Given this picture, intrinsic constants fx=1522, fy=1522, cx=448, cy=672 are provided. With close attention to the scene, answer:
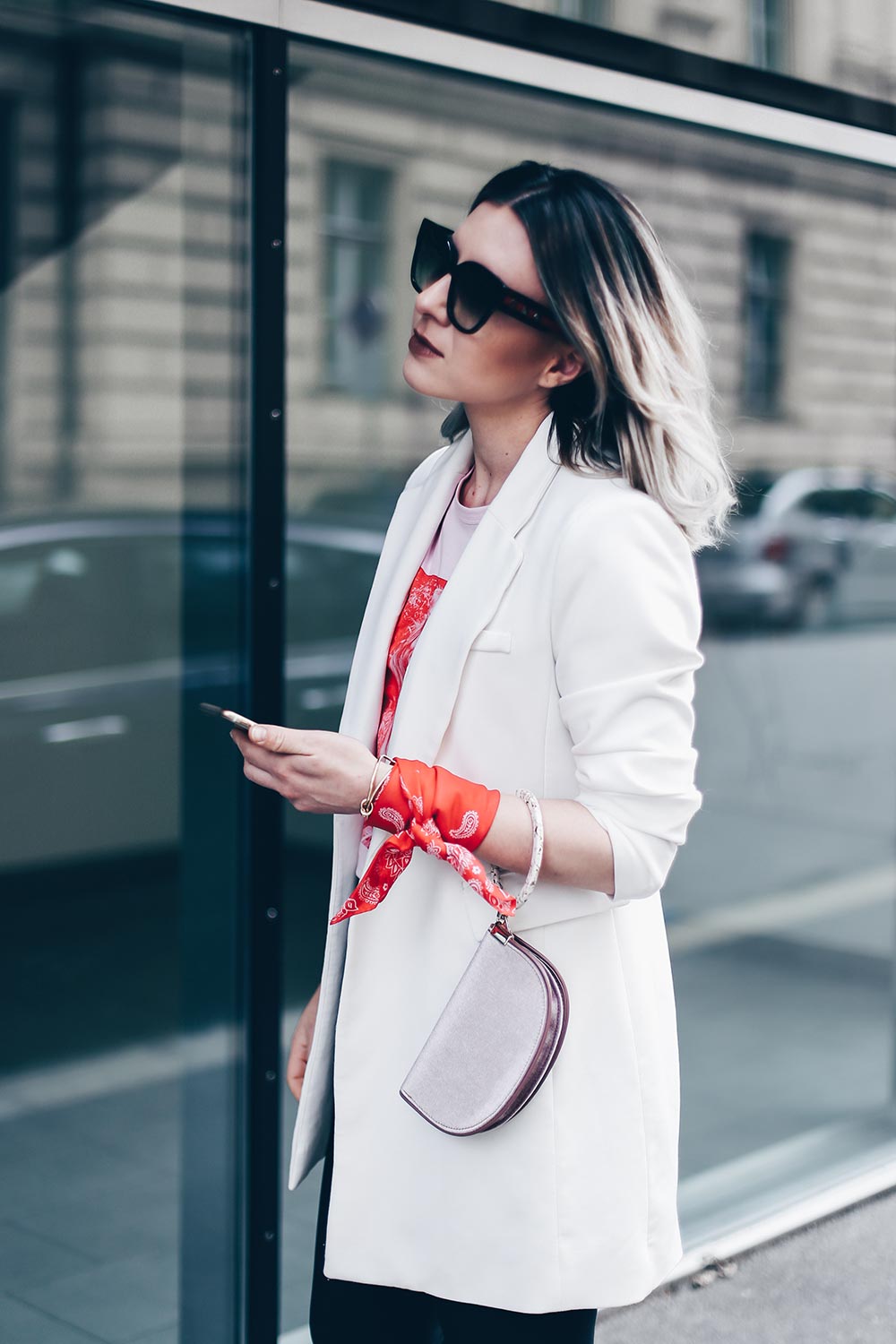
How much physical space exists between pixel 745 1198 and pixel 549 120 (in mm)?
2349

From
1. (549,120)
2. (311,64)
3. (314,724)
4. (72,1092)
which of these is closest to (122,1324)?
(72,1092)

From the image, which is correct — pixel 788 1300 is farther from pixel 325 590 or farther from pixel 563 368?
pixel 563 368

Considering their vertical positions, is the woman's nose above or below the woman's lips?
above

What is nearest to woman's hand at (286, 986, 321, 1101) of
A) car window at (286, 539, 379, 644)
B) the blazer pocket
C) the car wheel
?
the blazer pocket

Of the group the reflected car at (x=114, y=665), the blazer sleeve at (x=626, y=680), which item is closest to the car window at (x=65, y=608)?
the reflected car at (x=114, y=665)

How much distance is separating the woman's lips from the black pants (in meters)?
0.93

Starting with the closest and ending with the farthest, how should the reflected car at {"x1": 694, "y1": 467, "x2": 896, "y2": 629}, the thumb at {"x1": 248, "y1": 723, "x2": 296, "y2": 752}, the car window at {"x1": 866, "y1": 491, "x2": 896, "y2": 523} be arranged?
the thumb at {"x1": 248, "y1": 723, "x2": 296, "y2": 752} < the car window at {"x1": 866, "y1": 491, "x2": 896, "y2": 523} < the reflected car at {"x1": 694, "y1": 467, "x2": 896, "y2": 629}

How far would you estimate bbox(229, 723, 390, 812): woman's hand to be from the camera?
4.92 feet

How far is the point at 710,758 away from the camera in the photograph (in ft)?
20.7

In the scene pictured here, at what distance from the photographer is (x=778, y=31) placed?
300cm

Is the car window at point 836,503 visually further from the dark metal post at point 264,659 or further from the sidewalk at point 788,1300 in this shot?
the dark metal post at point 264,659

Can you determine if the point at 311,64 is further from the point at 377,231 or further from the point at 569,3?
the point at 377,231

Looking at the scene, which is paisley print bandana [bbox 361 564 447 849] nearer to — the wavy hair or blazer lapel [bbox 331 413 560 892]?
blazer lapel [bbox 331 413 560 892]

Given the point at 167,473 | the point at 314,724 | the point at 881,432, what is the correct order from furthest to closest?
the point at 881,432 < the point at 314,724 < the point at 167,473
